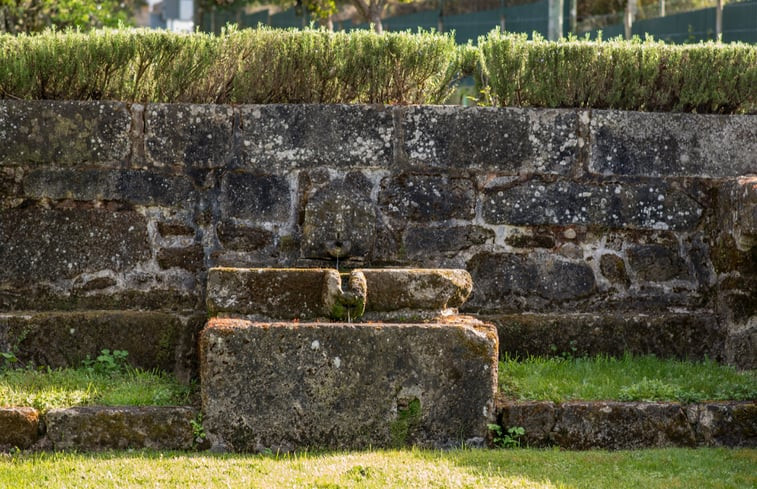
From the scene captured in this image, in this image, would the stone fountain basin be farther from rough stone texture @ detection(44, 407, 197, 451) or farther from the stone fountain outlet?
rough stone texture @ detection(44, 407, 197, 451)

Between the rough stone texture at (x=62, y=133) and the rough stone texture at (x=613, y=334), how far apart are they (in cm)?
222

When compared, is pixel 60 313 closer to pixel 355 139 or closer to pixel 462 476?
pixel 355 139

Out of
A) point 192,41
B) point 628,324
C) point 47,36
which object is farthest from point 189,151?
point 628,324

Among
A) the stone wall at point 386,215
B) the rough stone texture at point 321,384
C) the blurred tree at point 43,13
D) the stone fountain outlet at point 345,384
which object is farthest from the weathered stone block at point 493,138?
the blurred tree at point 43,13

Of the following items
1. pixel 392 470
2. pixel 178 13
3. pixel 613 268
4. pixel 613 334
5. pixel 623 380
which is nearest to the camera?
pixel 392 470

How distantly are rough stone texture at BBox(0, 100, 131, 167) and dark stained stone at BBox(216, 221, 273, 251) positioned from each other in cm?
65

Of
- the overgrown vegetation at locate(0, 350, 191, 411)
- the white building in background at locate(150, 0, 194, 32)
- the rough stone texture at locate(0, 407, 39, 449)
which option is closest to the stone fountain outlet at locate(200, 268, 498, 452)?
the overgrown vegetation at locate(0, 350, 191, 411)

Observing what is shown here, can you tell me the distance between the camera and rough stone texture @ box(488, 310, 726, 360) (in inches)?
220

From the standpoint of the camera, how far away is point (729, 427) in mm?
4793

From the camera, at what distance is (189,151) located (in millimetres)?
5555

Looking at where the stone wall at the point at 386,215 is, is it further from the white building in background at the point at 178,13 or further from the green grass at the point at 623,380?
the white building in background at the point at 178,13

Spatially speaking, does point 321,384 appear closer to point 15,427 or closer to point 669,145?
point 15,427

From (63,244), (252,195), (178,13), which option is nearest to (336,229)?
(252,195)

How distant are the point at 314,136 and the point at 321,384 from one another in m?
1.60
